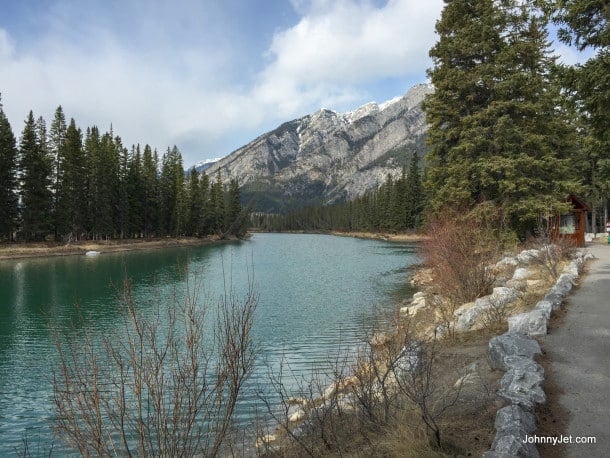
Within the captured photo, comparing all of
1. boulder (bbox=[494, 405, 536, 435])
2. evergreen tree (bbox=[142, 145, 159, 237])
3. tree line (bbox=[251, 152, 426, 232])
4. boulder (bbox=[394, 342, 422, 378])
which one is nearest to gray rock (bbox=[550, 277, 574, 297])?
boulder (bbox=[394, 342, 422, 378])

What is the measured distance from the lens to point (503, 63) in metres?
22.4

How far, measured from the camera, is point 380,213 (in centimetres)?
10325

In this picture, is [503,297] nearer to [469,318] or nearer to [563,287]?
[469,318]

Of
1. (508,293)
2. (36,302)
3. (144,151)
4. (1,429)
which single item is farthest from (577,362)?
(144,151)

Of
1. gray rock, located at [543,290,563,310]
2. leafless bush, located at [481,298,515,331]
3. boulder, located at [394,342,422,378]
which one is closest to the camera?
boulder, located at [394,342,422,378]

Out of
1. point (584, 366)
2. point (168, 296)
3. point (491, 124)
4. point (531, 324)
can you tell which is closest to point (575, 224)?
point (491, 124)

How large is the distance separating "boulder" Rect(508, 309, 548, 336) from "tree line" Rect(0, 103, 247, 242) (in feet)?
165

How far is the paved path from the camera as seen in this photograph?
4598 millimetres

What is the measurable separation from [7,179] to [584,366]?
53.6 metres

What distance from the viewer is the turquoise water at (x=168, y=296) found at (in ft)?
30.8

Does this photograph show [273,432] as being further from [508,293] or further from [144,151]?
[144,151]

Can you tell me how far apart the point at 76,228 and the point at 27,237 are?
6297 millimetres

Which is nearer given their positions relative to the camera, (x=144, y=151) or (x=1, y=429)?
(x=1, y=429)

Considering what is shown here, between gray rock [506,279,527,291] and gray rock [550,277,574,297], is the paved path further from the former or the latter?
gray rock [506,279,527,291]
